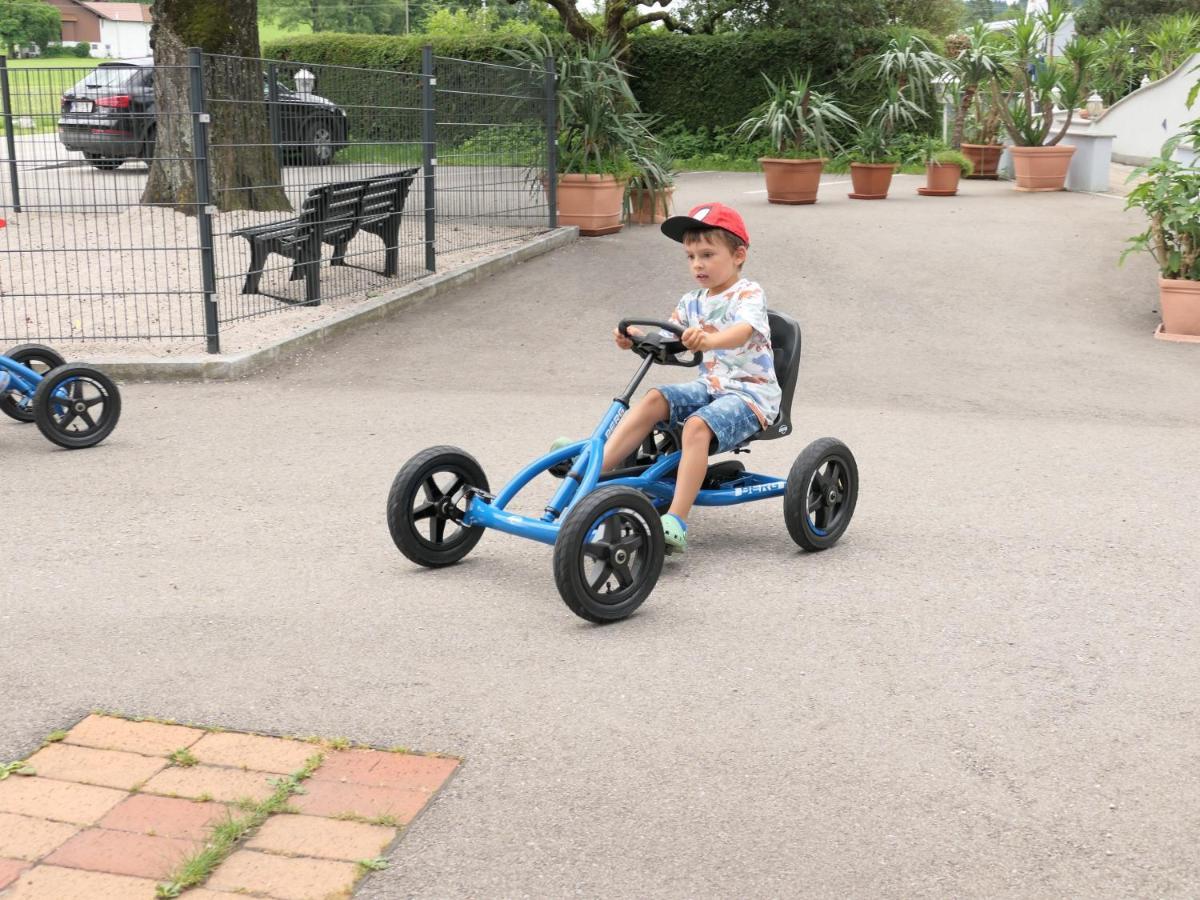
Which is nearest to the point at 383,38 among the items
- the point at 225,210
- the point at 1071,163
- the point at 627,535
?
the point at 1071,163

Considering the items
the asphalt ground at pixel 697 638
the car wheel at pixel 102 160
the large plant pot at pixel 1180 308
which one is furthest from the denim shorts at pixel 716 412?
the large plant pot at pixel 1180 308

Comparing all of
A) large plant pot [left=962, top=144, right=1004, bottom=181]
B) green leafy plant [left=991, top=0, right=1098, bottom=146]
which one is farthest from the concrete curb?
large plant pot [left=962, top=144, right=1004, bottom=181]

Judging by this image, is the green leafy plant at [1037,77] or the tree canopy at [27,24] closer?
the green leafy plant at [1037,77]

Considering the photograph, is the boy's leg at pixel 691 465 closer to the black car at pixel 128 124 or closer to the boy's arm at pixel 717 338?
the boy's arm at pixel 717 338

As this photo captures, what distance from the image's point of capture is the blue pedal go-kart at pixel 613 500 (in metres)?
4.18

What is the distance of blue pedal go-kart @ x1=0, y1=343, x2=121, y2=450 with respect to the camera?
6477mm

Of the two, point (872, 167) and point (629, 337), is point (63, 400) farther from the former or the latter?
point (872, 167)

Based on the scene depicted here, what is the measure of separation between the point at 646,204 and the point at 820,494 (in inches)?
375

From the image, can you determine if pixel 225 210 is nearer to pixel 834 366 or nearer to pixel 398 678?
pixel 834 366

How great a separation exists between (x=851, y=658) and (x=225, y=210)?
8475 mm

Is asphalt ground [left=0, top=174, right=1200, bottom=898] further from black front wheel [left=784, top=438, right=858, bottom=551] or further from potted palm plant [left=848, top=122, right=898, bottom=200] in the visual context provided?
potted palm plant [left=848, top=122, right=898, bottom=200]

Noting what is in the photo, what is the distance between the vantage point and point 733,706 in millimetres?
3664

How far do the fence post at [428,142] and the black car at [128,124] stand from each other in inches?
37.8

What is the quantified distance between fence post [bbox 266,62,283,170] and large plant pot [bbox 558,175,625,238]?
3.66 metres
